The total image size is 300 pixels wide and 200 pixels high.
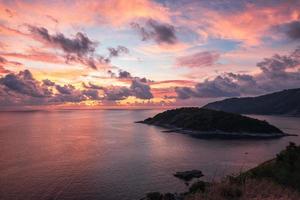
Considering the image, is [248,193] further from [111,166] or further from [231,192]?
[111,166]

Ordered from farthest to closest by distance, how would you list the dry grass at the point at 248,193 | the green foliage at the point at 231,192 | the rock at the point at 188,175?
the rock at the point at 188,175 → the green foliage at the point at 231,192 → the dry grass at the point at 248,193

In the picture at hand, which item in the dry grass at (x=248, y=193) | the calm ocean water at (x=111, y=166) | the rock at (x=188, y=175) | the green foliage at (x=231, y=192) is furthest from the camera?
the rock at (x=188, y=175)

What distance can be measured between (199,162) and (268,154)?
46.0 metres

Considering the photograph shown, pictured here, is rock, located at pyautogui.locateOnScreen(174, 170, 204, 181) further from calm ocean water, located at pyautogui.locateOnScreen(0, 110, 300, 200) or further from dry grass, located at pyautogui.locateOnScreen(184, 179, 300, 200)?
dry grass, located at pyautogui.locateOnScreen(184, 179, 300, 200)

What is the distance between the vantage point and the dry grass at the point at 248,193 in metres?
18.0

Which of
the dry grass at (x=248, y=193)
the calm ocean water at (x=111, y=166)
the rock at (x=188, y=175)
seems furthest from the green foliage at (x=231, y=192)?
A: the rock at (x=188, y=175)

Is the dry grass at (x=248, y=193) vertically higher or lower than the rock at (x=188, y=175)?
higher

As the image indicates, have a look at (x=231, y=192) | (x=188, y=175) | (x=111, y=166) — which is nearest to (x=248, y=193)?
(x=231, y=192)

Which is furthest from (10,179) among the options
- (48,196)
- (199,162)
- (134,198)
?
(199,162)

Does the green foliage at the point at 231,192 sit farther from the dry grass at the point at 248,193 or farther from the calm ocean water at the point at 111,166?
the calm ocean water at the point at 111,166

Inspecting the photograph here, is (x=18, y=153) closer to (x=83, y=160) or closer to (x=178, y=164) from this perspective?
(x=83, y=160)

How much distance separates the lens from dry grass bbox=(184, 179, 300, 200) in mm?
18000

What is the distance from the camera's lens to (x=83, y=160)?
394 feet

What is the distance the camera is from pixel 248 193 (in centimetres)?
1909
